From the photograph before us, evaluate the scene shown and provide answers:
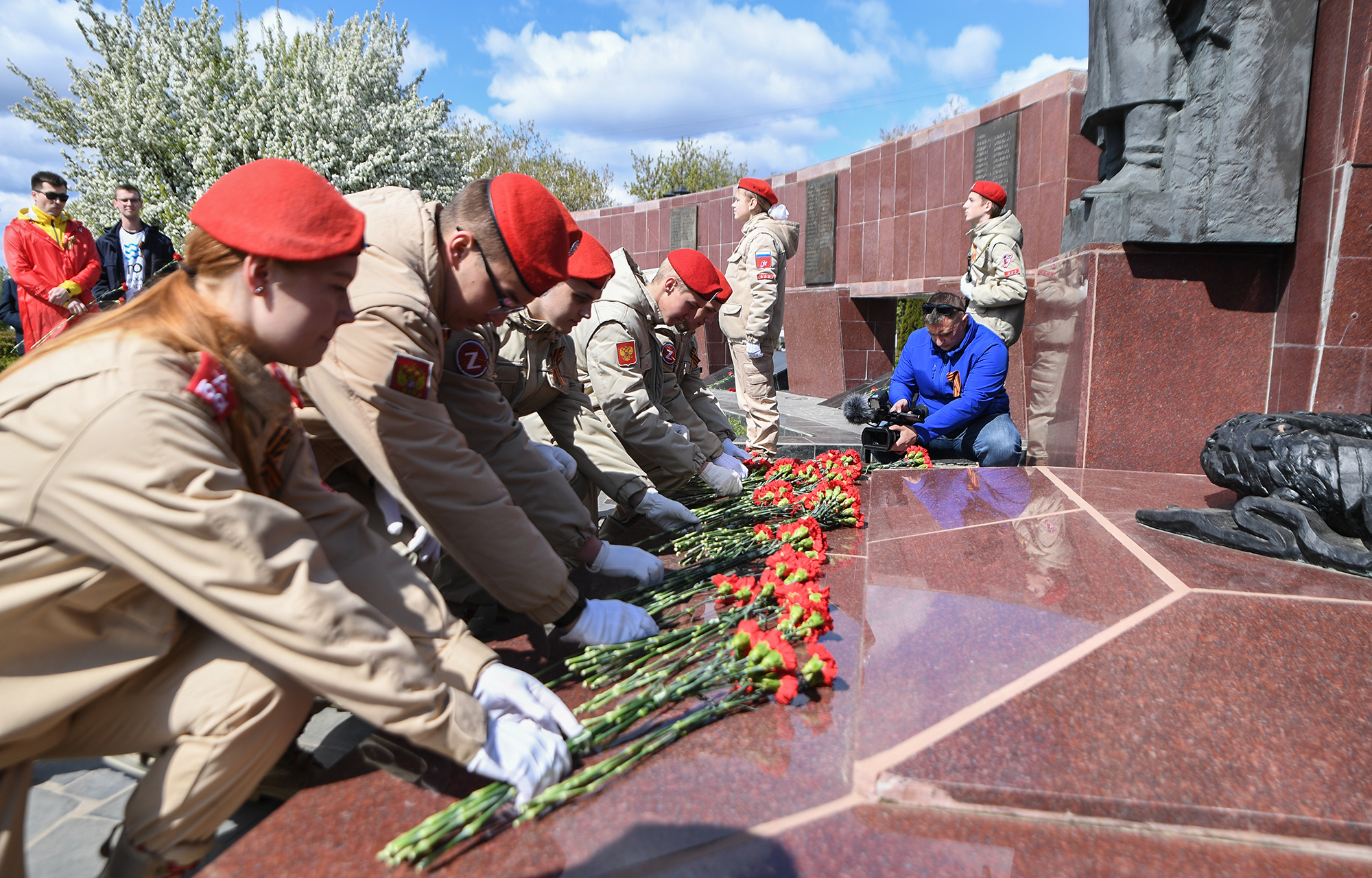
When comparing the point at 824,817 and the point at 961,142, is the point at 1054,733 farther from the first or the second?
the point at 961,142

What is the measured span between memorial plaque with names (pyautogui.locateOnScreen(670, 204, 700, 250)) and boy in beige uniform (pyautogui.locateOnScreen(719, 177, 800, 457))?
22.3 feet

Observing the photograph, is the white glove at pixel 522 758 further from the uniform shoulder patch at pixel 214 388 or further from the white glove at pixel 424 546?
the white glove at pixel 424 546

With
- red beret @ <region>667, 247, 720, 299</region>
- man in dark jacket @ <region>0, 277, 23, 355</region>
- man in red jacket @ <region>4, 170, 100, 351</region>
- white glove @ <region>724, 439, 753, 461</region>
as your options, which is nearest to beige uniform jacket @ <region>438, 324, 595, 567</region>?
red beret @ <region>667, 247, 720, 299</region>

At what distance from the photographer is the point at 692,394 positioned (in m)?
4.66

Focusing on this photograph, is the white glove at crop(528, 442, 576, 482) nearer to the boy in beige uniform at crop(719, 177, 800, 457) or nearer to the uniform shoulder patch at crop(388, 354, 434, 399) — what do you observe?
the uniform shoulder patch at crop(388, 354, 434, 399)

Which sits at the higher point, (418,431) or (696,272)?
(696,272)

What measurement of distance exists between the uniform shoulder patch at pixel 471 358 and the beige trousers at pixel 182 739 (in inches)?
43.1

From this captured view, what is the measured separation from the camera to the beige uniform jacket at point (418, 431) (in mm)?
1914

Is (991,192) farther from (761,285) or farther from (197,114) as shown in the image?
(197,114)

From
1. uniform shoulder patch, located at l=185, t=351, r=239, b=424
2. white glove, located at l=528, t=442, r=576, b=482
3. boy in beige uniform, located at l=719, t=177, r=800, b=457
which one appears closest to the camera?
uniform shoulder patch, located at l=185, t=351, r=239, b=424

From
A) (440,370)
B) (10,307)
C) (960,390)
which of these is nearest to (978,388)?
(960,390)

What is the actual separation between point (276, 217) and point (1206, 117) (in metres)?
4.15

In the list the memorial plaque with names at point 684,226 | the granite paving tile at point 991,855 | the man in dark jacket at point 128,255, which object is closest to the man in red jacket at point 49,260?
the man in dark jacket at point 128,255

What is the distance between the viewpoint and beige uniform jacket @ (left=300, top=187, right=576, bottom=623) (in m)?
1.91
